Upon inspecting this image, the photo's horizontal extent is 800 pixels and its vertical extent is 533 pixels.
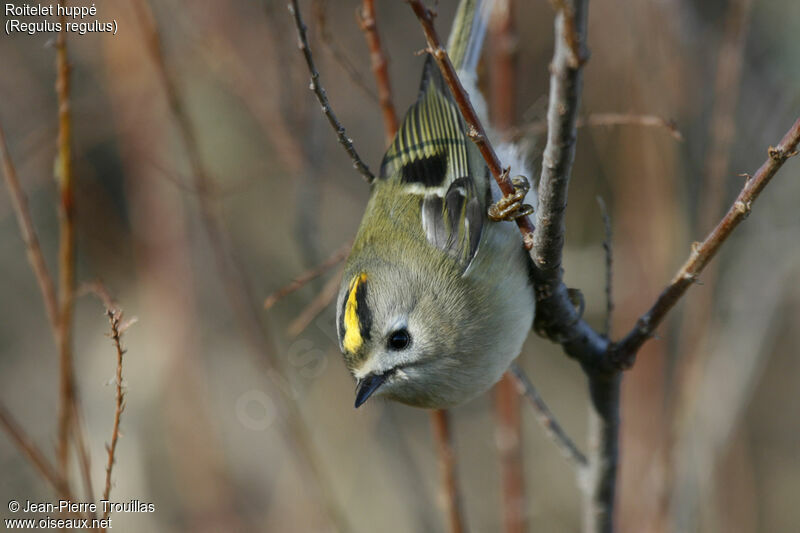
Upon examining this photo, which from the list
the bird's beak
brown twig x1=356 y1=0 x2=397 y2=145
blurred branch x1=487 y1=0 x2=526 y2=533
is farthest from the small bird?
blurred branch x1=487 y1=0 x2=526 y2=533

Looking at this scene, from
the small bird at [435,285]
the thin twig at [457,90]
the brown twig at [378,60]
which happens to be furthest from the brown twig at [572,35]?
the brown twig at [378,60]

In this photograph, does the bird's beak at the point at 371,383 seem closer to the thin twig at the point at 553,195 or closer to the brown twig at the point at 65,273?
the thin twig at the point at 553,195

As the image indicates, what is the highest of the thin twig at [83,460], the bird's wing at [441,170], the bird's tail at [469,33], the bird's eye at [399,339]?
the bird's tail at [469,33]

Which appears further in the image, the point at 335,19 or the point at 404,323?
the point at 335,19

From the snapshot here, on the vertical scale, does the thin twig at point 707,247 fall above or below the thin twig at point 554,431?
above

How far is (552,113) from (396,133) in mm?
927

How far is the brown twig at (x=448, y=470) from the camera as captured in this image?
191 centimetres

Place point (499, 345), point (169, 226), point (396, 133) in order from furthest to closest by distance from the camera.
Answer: point (169, 226) → point (396, 133) → point (499, 345)

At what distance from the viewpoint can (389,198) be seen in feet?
6.70

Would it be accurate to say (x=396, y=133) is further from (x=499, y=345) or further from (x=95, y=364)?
(x=95, y=364)

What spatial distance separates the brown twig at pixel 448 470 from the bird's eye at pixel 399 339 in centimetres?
34

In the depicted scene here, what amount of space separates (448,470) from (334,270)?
235cm

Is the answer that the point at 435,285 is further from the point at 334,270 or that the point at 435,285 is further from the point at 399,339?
the point at 334,270

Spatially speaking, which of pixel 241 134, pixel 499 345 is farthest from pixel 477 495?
pixel 499 345
